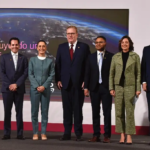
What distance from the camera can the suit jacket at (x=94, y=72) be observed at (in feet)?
16.8

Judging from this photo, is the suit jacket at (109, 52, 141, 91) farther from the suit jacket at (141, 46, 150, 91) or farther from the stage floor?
the stage floor

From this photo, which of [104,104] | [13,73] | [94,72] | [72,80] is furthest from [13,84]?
[104,104]

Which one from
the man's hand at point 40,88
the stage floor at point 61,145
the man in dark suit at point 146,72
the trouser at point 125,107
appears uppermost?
the man in dark suit at point 146,72

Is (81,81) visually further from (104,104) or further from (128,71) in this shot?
(128,71)

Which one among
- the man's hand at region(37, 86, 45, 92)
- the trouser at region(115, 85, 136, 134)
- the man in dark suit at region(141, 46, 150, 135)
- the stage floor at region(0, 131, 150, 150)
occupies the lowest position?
the stage floor at region(0, 131, 150, 150)

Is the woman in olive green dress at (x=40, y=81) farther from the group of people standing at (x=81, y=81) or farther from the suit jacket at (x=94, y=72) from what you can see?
the suit jacket at (x=94, y=72)

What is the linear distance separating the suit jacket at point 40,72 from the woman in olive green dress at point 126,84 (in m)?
0.96

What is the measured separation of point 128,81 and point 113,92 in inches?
10.2

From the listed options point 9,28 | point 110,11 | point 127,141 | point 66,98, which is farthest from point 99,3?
point 127,141

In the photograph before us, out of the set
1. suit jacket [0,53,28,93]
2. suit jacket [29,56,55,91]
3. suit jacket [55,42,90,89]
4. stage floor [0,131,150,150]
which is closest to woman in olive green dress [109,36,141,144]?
stage floor [0,131,150,150]

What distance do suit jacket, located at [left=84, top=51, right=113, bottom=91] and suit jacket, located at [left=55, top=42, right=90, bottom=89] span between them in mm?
159

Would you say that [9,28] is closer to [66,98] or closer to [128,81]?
[66,98]

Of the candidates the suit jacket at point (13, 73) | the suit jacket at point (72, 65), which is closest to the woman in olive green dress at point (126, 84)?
the suit jacket at point (72, 65)

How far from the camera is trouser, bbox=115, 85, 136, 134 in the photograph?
4.95 m
